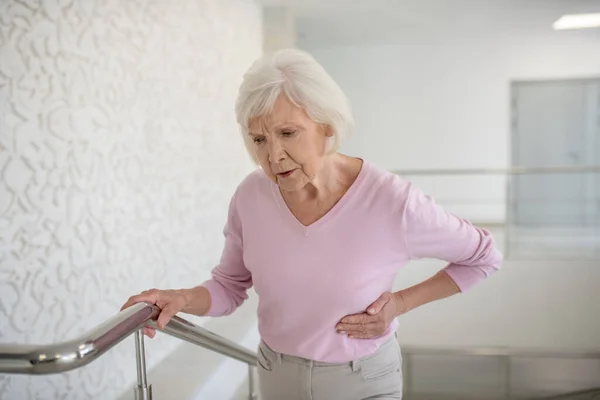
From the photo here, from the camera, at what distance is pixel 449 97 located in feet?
26.9

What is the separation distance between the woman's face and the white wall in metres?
6.88

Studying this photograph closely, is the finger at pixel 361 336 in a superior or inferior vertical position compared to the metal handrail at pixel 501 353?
superior

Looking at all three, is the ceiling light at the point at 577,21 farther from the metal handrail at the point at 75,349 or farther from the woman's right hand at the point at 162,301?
the metal handrail at the point at 75,349

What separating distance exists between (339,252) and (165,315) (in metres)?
0.43

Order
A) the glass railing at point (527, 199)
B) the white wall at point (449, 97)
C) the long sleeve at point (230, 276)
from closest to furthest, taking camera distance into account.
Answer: the long sleeve at point (230, 276), the glass railing at point (527, 199), the white wall at point (449, 97)

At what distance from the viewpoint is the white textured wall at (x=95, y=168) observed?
2084 mm

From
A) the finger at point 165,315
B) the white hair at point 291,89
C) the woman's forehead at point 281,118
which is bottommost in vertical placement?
the finger at point 165,315

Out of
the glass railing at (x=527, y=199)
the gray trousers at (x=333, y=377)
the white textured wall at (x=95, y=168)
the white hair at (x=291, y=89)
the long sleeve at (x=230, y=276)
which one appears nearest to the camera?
the white hair at (x=291, y=89)

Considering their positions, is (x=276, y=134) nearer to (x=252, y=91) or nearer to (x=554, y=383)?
(x=252, y=91)

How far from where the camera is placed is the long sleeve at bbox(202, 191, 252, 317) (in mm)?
1523

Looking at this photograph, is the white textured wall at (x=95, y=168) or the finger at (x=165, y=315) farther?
the white textured wall at (x=95, y=168)

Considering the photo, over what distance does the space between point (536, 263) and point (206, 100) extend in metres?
4.03

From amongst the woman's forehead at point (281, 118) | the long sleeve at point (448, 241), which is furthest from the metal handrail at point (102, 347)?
the long sleeve at point (448, 241)

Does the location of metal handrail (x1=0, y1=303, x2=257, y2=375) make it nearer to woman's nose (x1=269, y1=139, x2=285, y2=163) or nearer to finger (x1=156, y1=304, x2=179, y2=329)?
finger (x1=156, y1=304, x2=179, y2=329)
